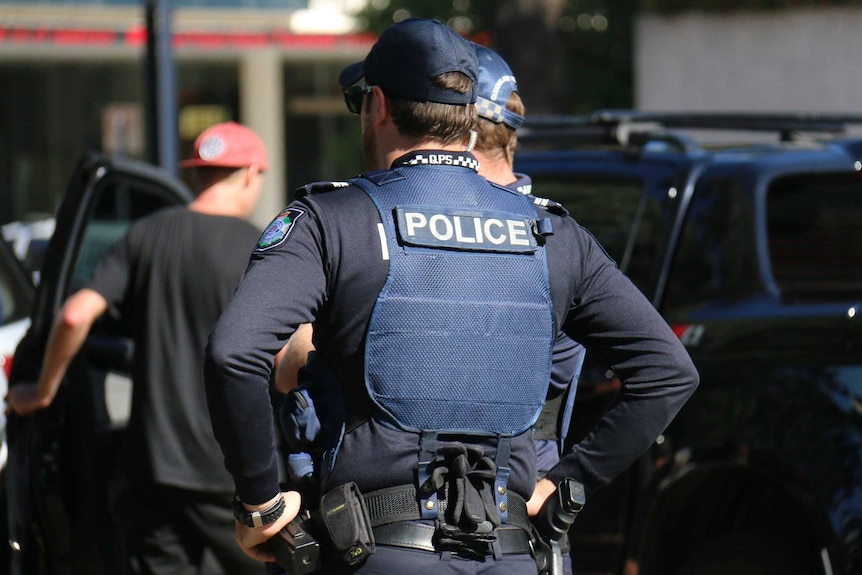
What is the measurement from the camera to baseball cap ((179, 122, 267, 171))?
13.4ft

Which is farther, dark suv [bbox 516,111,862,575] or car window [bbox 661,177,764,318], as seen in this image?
car window [bbox 661,177,764,318]

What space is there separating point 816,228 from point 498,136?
63.6 inches

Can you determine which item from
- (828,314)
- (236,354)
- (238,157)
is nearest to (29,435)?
(238,157)

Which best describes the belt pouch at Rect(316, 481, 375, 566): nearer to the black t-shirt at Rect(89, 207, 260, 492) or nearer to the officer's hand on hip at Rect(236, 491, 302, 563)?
the officer's hand on hip at Rect(236, 491, 302, 563)

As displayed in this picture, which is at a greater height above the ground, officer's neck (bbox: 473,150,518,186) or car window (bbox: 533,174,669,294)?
officer's neck (bbox: 473,150,518,186)

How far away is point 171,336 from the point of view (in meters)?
3.94

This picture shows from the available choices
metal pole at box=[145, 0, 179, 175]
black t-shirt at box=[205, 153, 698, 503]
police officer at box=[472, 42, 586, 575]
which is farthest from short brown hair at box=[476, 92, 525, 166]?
metal pole at box=[145, 0, 179, 175]

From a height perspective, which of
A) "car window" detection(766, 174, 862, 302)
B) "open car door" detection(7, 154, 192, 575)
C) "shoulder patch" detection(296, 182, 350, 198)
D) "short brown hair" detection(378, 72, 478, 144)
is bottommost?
"open car door" detection(7, 154, 192, 575)

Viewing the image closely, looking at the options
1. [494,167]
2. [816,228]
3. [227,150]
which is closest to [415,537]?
[494,167]

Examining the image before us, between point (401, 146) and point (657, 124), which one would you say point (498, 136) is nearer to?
point (401, 146)

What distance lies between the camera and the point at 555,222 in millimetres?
2439

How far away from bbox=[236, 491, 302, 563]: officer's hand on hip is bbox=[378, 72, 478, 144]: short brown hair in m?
0.69

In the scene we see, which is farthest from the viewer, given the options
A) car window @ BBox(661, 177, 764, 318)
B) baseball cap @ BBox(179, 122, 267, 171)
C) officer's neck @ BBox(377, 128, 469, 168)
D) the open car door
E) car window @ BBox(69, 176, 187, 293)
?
car window @ BBox(69, 176, 187, 293)

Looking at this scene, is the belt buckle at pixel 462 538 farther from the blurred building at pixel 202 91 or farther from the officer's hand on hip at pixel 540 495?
the blurred building at pixel 202 91
